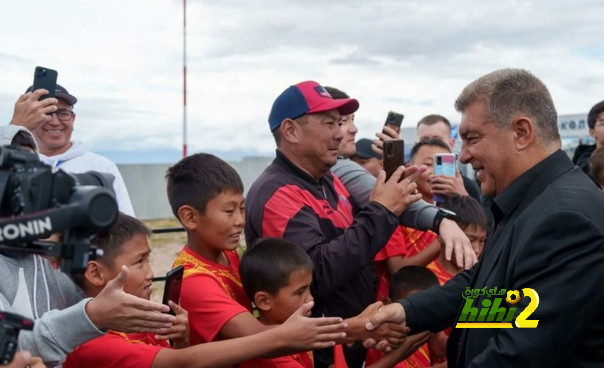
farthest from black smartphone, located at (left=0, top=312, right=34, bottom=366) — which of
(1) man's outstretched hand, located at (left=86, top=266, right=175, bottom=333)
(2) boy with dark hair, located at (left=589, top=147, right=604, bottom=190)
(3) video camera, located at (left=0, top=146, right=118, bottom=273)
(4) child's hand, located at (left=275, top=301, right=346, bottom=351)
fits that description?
(2) boy with dark hair, located at (left=589, top=147, right=604, bottom=190)

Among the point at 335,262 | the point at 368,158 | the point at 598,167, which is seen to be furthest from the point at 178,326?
the point at 368,158

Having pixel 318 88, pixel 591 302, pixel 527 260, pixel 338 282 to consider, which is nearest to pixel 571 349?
pixel 591 302

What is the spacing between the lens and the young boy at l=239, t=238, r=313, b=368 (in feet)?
10.2

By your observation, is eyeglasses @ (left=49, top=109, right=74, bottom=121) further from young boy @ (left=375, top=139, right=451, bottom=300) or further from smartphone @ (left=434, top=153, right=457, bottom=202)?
smartphone @ (left=434, top=153, right=457, bottom=202)

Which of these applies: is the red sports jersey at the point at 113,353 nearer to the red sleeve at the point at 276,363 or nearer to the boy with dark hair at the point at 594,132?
the red sleeve at the point at 276,363

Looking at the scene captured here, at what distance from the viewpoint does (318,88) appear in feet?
12.3

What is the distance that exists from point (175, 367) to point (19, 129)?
1.16m

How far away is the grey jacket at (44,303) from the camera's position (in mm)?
2311

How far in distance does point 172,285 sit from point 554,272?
144 cm

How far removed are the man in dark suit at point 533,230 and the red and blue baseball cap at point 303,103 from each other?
3.31 feet

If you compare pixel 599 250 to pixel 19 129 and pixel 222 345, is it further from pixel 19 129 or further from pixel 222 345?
pixel 19 129

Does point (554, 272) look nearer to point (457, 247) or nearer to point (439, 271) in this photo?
point (457, 247)

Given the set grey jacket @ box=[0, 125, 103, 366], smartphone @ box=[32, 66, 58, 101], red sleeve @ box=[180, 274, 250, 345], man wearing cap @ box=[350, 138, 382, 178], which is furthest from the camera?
man wearing cap @ box=[350, 138, 382, 178]

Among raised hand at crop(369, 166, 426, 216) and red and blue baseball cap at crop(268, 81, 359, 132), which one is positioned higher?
red and blue baseball cap at crop(268, 81, 359, 132)
